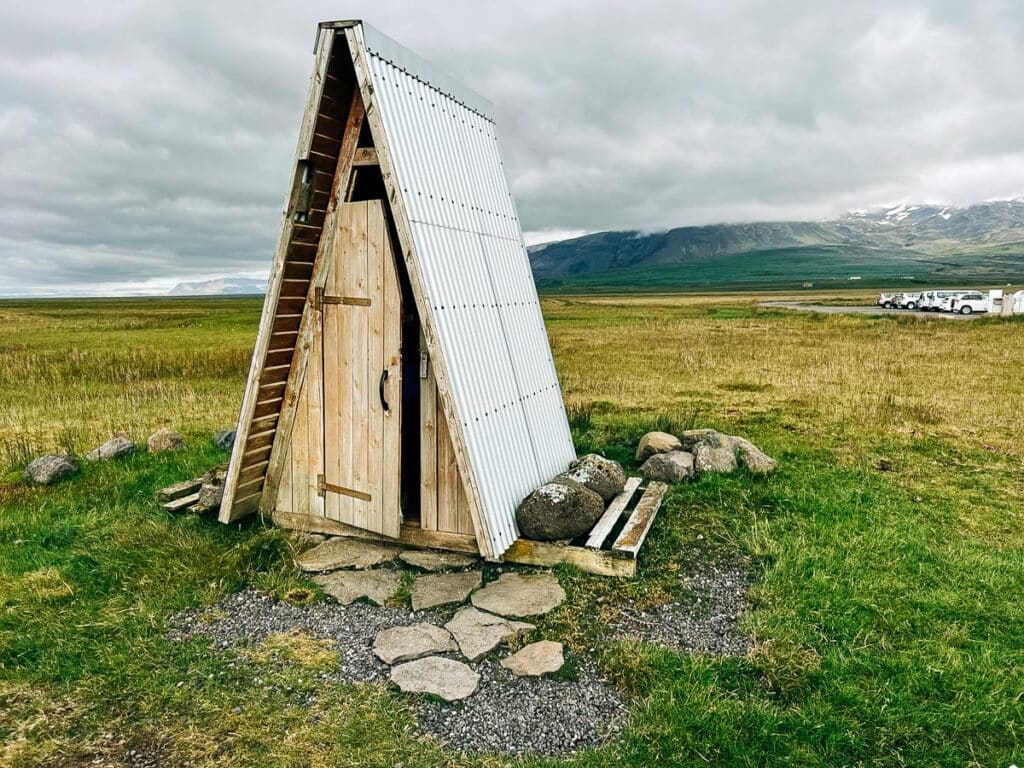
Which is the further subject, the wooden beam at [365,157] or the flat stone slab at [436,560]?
the wooden beam at [365,157]

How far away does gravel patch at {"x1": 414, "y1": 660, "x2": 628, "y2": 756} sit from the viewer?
4367 millimetres

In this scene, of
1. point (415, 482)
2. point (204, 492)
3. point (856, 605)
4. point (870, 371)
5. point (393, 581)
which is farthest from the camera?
point (870, 371)

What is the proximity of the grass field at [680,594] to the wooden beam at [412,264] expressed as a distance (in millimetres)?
1665

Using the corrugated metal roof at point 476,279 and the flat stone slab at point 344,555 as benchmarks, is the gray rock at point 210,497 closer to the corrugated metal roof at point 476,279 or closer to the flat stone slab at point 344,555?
the flat stone slab at point 344,555

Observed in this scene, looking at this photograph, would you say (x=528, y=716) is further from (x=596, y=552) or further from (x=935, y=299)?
(x=935, y=299)

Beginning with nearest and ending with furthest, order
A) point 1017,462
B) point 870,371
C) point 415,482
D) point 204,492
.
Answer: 1. point 204,492
2. point 415,482
3. point 1017,462
4. point 870,371

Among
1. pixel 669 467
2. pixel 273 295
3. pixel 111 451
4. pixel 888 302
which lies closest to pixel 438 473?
pixel 273 295

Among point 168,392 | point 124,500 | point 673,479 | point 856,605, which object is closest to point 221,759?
Answer: point 856,605

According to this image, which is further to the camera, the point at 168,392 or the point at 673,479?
the point at 168,392

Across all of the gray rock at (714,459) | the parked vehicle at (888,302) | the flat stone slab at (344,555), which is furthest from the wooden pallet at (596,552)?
the parked vehicle at (888,302)

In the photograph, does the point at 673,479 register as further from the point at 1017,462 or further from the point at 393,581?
the point at 1017,462

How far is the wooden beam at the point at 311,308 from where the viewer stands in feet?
23.2

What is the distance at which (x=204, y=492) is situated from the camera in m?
8.20

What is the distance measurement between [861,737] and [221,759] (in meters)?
4.23
